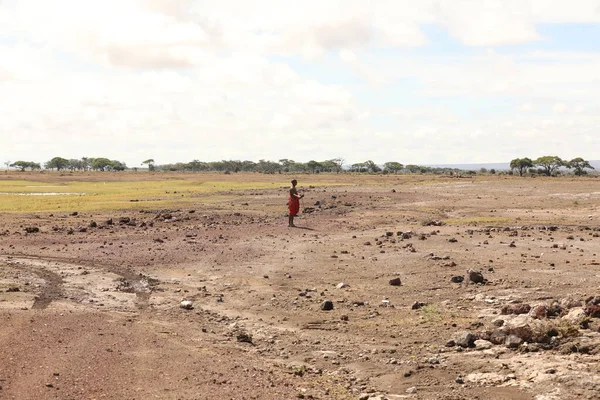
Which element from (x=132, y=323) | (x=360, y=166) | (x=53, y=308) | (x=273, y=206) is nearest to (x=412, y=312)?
(x=132, y=323)

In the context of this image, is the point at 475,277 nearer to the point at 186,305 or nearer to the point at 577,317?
the point at 577,317

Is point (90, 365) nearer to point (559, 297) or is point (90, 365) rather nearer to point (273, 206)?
point (559, 297)

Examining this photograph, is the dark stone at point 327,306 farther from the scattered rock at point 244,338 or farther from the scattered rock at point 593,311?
the scattered rock at point 593,311

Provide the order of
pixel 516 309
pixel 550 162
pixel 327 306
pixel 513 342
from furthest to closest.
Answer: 1. pixel 550 162
2. pixel 327 306
3. pixel 516 309
4. pixel 513 342

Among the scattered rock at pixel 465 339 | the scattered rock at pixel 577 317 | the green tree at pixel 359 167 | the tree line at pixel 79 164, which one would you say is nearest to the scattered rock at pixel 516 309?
the scattered rock at pixel 577 317

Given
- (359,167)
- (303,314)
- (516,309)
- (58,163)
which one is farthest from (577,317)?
(58,163)

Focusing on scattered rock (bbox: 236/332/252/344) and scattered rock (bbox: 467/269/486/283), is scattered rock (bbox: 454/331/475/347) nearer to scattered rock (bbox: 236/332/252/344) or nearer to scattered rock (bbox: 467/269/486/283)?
scattered rock (bbox: 236/332/252/344)

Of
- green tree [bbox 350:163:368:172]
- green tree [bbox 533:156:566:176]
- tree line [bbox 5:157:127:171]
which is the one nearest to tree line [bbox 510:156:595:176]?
green tree [bbox 533:156:566:176]

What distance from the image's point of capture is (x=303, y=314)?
14.0 m

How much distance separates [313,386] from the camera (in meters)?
9.95

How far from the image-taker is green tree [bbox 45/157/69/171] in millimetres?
178500

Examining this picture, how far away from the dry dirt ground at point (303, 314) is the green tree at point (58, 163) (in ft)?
525

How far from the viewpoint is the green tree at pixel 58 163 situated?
178500 millimetres

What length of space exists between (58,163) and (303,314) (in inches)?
6944
